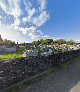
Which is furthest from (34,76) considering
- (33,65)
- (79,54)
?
(79,54)

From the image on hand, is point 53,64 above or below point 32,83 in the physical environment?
above

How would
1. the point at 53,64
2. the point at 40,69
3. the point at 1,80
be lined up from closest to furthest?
the point at 1,80
the point at 40,69
the point at 53,64

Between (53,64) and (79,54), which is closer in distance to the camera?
(53,64)

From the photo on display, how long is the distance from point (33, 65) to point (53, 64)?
4.58 m

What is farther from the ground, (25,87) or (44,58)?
(44,58)

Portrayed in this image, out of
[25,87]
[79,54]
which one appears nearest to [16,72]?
[25,87]

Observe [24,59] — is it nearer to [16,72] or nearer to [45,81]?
[16,72]

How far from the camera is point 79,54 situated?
33.6 meters

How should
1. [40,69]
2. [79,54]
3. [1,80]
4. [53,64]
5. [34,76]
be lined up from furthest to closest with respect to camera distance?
1. [79,54]
2. [53,64]
3. [40,69]
4. [34,76]
5. [1,80]

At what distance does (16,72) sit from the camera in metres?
11.9

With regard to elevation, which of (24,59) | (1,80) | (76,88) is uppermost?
(24,59)

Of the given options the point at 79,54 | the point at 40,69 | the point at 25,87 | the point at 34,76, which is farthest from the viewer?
the point at 79,54

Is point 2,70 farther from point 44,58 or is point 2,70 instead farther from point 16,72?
point 44,58

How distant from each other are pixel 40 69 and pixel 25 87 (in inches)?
151
